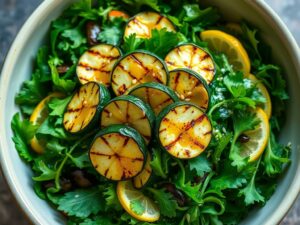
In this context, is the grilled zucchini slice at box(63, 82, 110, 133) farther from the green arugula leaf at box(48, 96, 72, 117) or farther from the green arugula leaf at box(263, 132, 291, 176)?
the green arugula leaf at box(263, 132, 291, 176)

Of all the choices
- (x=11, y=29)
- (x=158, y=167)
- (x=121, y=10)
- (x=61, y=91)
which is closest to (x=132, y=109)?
(x=158, y=167)

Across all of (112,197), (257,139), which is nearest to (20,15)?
(112,197)

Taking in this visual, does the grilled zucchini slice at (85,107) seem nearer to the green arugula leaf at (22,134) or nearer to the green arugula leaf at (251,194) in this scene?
the green arugula leaf at (22,134)

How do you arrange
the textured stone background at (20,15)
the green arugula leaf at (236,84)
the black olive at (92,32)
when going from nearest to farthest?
the green arugula leaf at (236,84) < the black olive at (92,32) < the textured stone background at (20,15)

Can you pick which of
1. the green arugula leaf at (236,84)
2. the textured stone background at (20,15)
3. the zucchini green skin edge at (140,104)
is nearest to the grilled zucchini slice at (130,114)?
the zucchini green skin edge at (140,104)

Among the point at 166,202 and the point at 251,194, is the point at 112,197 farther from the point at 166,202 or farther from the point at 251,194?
the point at 251,194

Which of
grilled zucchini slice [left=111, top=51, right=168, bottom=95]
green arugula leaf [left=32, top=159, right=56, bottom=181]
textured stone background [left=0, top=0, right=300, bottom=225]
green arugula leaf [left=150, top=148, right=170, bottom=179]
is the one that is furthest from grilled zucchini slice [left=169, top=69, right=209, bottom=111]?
textured stone background [left=0, top=0, right=300, bottom=225]
